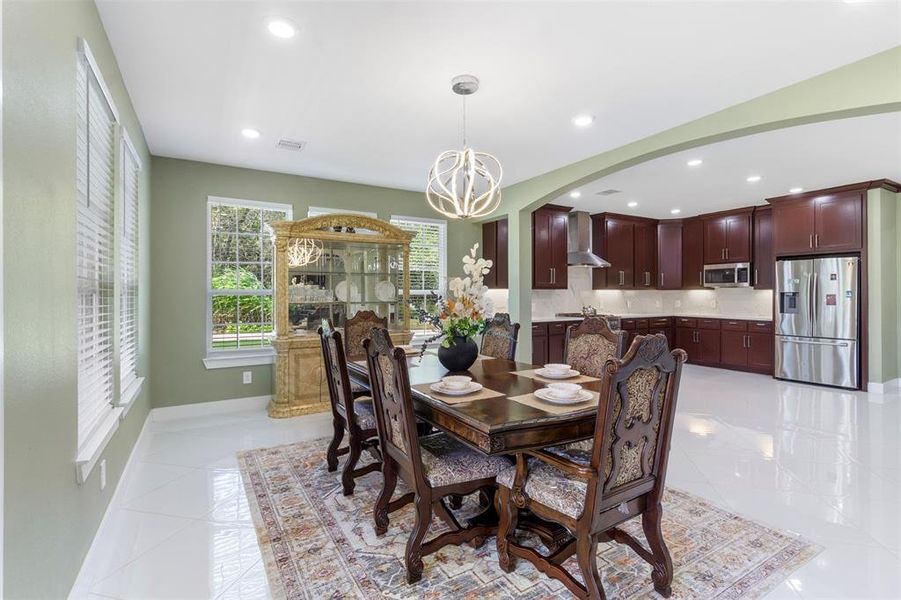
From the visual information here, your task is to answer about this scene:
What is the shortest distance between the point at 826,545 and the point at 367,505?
2452 mm

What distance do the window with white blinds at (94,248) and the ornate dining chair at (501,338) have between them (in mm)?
2467

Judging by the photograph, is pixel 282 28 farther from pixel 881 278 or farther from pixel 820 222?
pixel 881 278

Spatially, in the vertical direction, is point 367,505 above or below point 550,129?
below

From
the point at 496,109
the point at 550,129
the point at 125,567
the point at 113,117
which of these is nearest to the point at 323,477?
the point at 125,567

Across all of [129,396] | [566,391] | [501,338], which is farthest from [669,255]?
[129,396]

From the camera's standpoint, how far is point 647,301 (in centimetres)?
870

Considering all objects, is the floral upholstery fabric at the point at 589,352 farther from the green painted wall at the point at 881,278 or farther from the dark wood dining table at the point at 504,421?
the green painted wall at the point at 881,278

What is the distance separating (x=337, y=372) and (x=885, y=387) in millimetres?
6914

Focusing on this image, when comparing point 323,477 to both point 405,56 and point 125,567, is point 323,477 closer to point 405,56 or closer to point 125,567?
point 125,567

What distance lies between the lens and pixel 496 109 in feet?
10.7

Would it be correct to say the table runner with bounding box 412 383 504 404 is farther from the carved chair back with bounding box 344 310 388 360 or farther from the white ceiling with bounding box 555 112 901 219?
the white ceiling with bounding box 555 112 901 219

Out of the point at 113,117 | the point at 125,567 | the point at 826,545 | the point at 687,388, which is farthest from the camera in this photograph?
the point at 687,388

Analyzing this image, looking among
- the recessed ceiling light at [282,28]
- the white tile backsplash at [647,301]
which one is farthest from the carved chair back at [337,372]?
the white tile backsplash at [647,301]

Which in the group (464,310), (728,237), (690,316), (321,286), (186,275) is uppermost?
(728,237)
